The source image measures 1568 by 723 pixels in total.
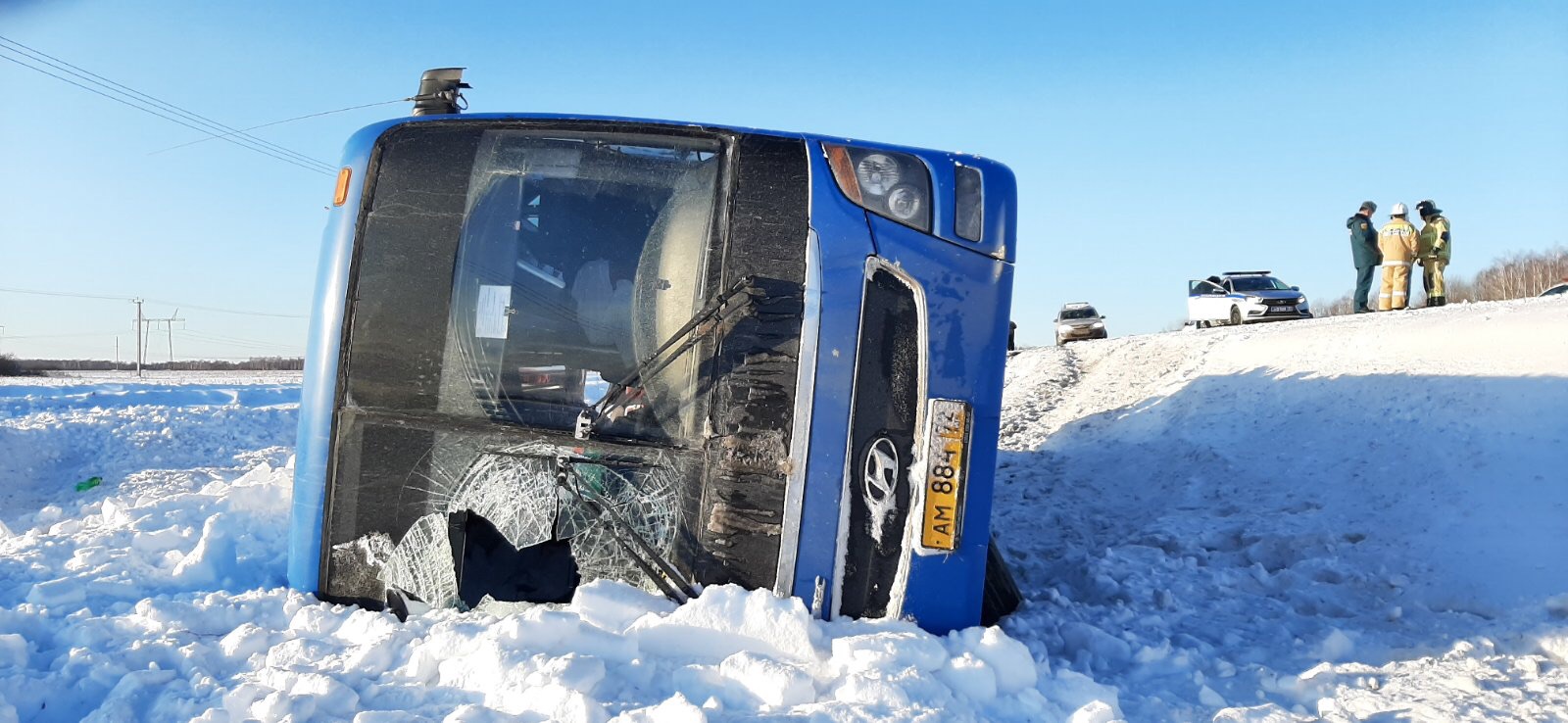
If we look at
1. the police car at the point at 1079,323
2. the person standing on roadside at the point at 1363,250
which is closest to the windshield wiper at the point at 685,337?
the person standing on roadside at the point at 1363,250

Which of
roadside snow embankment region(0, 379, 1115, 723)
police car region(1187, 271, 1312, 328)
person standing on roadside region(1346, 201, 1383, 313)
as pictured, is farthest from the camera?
police car region(1187, 271, 1312, 328)

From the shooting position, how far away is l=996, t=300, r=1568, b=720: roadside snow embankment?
3.62m

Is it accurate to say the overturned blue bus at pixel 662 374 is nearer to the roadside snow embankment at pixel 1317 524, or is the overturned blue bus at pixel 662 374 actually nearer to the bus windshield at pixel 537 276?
the bus windshield at pixel 537 276

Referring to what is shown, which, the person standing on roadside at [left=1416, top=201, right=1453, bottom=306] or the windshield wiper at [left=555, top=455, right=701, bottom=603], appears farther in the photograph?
the person standing on roadside at [left=1416, top=201, right=1453, bottom=306]

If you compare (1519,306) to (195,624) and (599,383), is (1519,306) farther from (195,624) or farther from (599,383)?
(195,624)

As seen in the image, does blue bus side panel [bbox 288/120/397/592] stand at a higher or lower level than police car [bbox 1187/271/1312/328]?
lower

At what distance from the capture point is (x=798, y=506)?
3.19 metres

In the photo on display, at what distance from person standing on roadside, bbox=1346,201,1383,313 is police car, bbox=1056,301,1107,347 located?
33.5ft

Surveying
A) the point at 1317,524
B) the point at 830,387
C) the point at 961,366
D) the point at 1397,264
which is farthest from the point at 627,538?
the point at 1397,264

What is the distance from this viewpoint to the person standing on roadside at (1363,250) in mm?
15852

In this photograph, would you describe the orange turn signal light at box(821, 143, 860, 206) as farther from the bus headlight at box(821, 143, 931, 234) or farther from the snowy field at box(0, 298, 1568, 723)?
the snowy field at box(0, 298, 1568, 723)

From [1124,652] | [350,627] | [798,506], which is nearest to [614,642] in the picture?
[798,506]

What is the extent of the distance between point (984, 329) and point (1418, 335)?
23.4 ft

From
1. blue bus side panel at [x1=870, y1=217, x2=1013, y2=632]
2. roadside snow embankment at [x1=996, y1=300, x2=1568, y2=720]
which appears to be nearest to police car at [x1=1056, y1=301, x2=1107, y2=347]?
roadside snow embankment at [x1=996, y1=300, x2=1568, y2=720]
